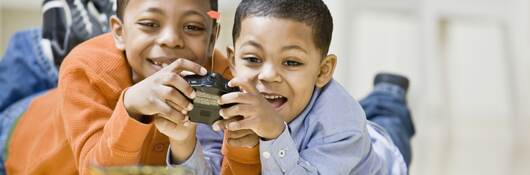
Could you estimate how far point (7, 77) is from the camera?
4.92ft

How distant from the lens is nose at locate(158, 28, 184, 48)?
1.03 meters

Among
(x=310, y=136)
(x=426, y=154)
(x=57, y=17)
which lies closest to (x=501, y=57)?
(x=426, y=154)

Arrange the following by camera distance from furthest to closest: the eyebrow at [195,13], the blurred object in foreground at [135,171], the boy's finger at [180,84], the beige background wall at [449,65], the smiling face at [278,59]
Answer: the beige background wall at [449,65]
the eyebrow at [195,13]
the smiling face at [278,59]
the boy's finger at [180,84]
the blurred object in foreground at [135,171]

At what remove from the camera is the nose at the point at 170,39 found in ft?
3.37

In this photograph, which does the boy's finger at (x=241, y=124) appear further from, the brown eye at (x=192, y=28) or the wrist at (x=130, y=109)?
the brown eye at (x=192, y=28)

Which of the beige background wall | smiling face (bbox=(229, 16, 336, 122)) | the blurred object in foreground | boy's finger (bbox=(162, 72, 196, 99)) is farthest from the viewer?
the beige background wall

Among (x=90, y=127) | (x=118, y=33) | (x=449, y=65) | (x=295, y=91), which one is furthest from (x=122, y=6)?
(x=449, y=65)

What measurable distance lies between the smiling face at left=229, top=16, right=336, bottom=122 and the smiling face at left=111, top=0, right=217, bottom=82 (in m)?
0.09

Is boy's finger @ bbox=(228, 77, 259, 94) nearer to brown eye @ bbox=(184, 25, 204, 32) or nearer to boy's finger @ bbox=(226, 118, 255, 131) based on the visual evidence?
boy's finger @ bbox=(226, 118, 255, 131)

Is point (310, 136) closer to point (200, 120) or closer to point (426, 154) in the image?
point (200, 120)

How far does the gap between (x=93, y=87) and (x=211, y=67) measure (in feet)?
0.56

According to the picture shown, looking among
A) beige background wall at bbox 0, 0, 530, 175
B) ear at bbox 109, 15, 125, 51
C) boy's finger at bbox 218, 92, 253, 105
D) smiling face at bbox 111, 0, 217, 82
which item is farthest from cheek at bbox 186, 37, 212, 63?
beige background wall at bbox 0, 0, 530, 175

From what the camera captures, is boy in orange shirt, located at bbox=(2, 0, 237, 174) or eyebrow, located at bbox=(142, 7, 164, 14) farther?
eyebrow, located at bbox=(142, 7, 164, 14)

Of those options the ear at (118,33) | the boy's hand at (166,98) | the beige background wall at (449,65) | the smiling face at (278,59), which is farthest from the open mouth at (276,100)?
the beige background wall at (449,65)
